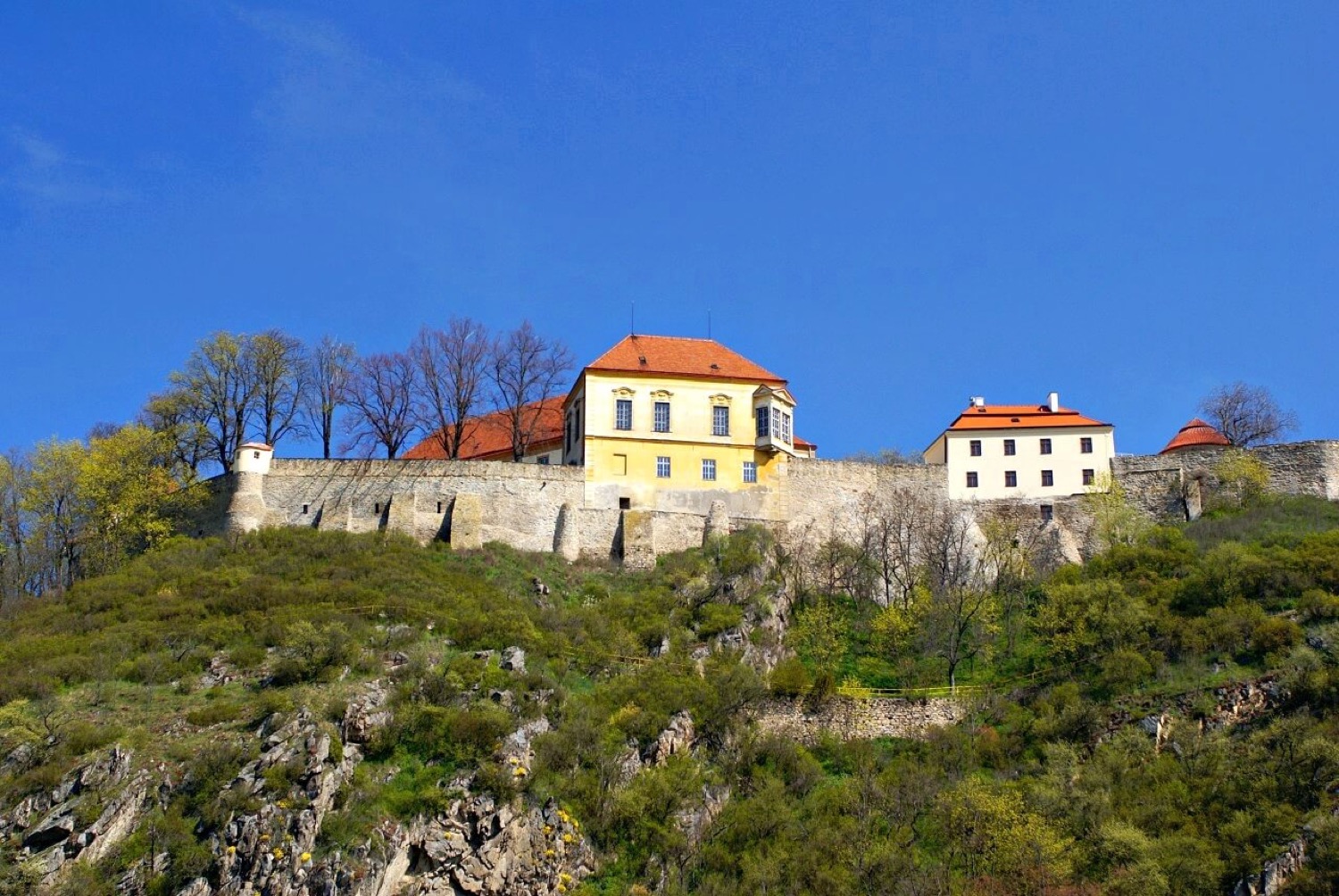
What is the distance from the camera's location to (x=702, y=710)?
146 ft

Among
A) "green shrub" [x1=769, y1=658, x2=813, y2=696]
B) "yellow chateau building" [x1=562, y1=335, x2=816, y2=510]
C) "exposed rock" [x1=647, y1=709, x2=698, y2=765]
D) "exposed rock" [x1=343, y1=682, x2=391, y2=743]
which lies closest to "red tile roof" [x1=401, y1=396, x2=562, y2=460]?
"yellow chateau building" [x1=562, y1=335, x2=816, y2=510]

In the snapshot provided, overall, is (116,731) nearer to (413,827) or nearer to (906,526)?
(413,827)

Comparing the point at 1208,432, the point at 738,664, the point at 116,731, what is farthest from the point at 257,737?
the point at 1208,432

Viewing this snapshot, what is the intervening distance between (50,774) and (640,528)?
24.8 metres

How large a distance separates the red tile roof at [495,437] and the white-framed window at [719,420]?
732 cm

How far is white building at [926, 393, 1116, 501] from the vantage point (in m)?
62.1

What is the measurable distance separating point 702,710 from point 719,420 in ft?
58.7

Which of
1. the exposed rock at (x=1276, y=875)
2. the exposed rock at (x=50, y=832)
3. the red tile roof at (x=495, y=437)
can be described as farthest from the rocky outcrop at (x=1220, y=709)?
the red tile roof at (x=495, y=437)

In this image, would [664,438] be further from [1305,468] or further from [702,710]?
[1305,468]

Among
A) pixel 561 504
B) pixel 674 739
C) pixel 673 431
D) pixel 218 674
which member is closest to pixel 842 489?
pixel 673 431

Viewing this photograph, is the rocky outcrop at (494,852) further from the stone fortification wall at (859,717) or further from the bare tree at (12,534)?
the bare tree at (12,534)

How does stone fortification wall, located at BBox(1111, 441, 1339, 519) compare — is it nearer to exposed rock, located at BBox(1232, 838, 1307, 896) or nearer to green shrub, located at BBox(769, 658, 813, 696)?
green shrub, located at BBox(769, 658, 813, 696)

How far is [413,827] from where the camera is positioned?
37.5m

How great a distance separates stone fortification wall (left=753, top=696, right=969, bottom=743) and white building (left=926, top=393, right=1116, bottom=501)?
660 inches
